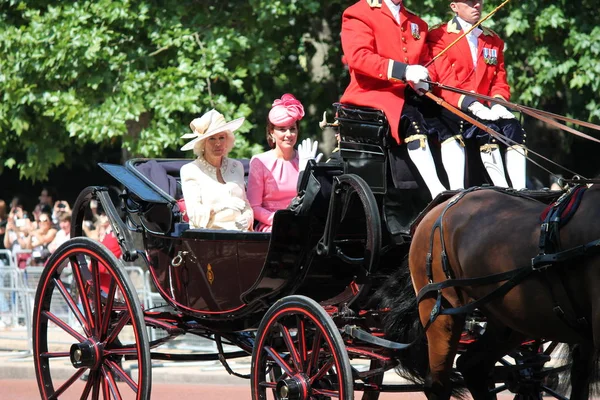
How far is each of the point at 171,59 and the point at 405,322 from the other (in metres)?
8.27

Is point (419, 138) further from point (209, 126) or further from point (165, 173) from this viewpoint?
point (165, 173)

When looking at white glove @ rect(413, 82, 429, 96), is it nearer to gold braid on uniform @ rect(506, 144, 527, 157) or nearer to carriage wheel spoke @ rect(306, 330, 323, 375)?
gold braid on uniform @ rect(506, 144, 527, 157)

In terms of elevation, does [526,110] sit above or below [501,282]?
above

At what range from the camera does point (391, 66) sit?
600 cm

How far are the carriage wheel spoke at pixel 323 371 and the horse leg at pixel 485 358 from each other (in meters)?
0.73

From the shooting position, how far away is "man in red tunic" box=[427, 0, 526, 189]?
19.8 ft

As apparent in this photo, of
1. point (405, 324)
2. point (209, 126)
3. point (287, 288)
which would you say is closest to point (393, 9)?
point (209, 126)

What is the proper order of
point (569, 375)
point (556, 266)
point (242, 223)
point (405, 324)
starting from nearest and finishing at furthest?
point (556, 266) < point (405, 324) < point (569, 375) < point (242, 223)

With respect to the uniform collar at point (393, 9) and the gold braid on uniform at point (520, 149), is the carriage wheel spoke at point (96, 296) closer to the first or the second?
the uniform collar at point (393, 9)

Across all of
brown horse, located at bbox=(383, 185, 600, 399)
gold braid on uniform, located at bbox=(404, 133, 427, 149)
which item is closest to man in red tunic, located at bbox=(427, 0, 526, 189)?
gold braid on uniform, located at bbox=(404, 133, 427, 149)

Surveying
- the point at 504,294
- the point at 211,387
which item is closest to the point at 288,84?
the point at 211,387

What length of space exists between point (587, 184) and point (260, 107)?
32.9 ft

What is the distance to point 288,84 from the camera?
589 inches

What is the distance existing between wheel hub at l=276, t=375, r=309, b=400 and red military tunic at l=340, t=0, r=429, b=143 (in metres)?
1.40
